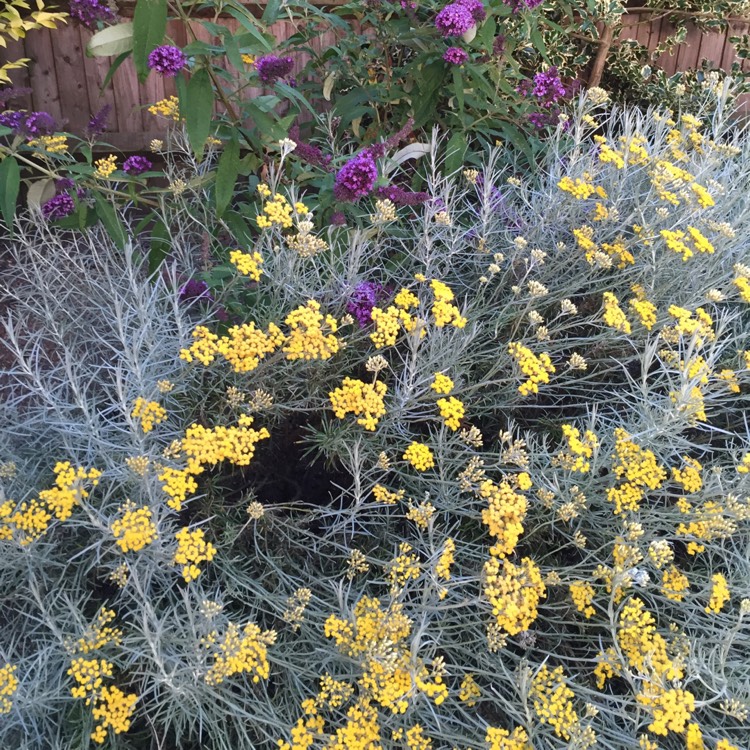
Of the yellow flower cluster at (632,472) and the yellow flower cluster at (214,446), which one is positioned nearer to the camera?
the yellow flower cluster at (214,446)

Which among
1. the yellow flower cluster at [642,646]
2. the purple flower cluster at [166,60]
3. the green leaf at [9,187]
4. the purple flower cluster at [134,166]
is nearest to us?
the yellow flower cluster at [642,646]

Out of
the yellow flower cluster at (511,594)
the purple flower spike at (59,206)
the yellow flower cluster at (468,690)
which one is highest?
the purple flower spike at (59,206)

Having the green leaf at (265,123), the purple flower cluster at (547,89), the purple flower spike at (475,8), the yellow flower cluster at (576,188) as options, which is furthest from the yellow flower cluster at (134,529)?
the purple flower cluster at (547,89)

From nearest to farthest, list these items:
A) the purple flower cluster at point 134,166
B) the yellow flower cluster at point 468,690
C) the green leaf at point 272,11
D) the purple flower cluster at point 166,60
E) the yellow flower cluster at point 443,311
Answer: the yellow flower cluster at point 468,690 → the yellow flower cluster at point 443,311 → the purple flower cluster at point 166,60 → the green leaf at point 272,11 → the purple flower cluster at point 134,166

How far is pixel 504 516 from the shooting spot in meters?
1.49

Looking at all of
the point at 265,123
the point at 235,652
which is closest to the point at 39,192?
the point at 265,123

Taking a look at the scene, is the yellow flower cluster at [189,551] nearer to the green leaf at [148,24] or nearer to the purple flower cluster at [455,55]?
the green leaf at [148,24]

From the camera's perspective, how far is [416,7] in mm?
2697

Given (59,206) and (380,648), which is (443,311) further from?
(59,206)

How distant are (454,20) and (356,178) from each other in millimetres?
928

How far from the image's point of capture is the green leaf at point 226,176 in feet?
6.78

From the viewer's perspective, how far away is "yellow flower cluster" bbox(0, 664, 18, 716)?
1305mm

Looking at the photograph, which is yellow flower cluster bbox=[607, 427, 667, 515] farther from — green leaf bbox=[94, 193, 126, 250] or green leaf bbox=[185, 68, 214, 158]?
green leaf bbox=[94, 193, 126, 250]

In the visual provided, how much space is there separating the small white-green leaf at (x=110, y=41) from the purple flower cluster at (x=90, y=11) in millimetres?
113
